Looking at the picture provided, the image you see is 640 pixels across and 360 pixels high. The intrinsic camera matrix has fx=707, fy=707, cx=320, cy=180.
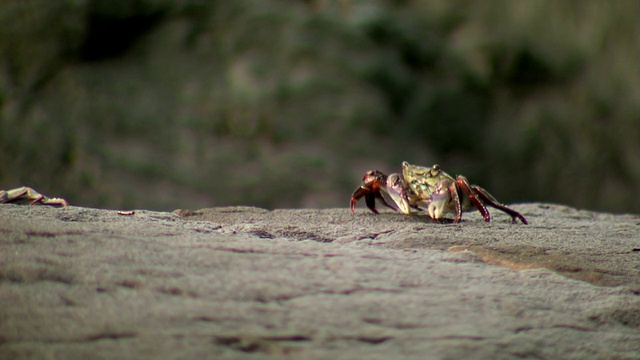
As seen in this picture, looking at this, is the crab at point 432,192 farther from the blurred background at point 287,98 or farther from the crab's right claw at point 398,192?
the blurred background at point 287,98

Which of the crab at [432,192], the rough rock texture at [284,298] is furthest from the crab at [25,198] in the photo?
the crab at [432,192]

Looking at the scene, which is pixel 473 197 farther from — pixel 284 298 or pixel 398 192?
pixel 284 298

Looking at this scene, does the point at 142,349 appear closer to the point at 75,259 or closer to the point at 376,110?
the point at 75,259

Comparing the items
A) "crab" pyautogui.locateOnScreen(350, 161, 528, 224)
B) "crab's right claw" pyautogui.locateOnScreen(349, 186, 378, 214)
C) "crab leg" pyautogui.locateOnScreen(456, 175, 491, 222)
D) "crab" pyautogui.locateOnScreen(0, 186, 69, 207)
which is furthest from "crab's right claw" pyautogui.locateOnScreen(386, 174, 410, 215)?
"crab" pyautogui.locateOnScreen(0, 186, 69, 207)

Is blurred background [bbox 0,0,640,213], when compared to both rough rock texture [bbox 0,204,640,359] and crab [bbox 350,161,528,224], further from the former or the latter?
rough rock texture [bbox 0,204,640,359]

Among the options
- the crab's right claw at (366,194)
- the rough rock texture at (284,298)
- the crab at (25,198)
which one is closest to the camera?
the rough rock texture at (284,298)

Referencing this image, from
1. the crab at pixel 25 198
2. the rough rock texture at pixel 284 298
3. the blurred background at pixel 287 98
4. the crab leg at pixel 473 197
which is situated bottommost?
the rough rock texture at pixel 284 298

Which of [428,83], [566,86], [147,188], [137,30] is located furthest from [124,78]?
[566,86]

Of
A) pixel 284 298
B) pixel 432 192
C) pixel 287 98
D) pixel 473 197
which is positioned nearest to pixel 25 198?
pixel 284 298
